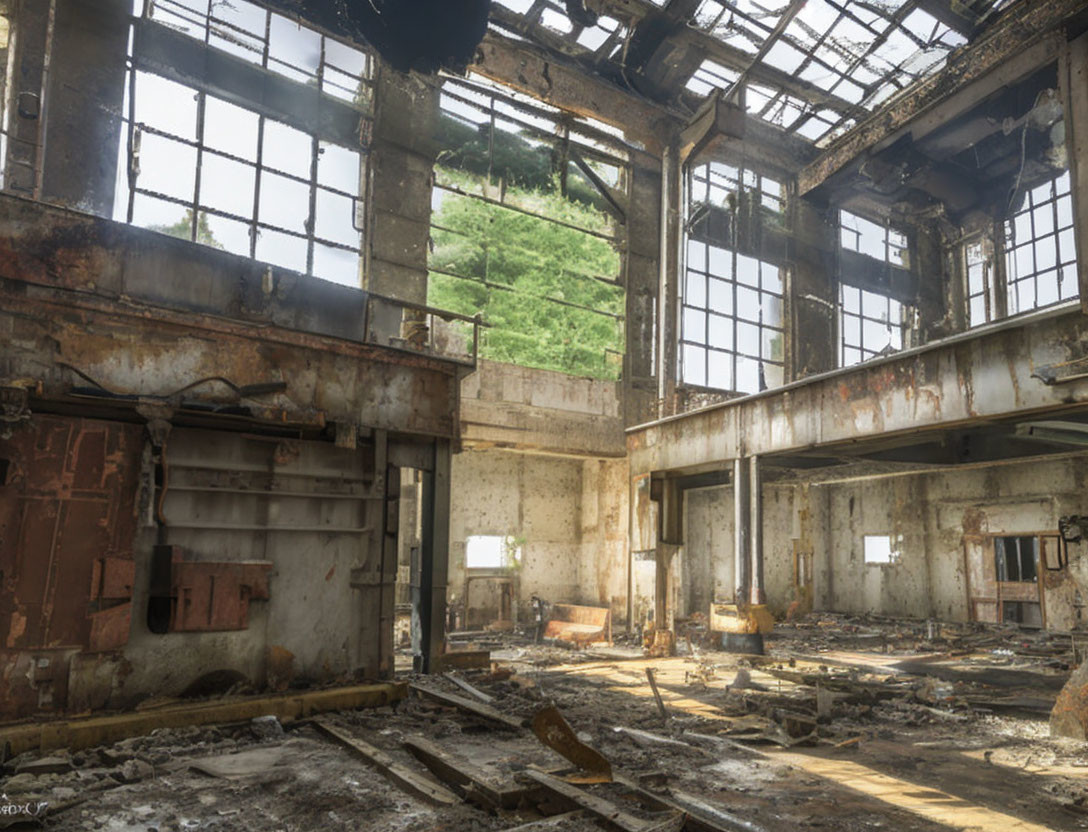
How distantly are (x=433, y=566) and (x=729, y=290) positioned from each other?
1402 centimetres

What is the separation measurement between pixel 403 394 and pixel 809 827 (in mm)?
5713

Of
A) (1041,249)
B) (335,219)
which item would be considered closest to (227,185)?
(335,219)

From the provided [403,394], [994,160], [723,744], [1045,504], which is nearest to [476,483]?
[403,394]

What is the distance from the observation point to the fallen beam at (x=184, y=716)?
226 inches

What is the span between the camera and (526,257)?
17.4 meters

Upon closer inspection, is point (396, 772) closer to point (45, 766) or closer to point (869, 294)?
point (45, 766)

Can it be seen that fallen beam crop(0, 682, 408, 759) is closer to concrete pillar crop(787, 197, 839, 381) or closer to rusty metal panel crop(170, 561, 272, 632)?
rusty metal panel crop(170, 561, 272, 632)

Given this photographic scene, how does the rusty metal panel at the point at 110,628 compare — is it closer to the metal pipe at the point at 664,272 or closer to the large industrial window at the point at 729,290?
the metal pipe at the point at 664,272

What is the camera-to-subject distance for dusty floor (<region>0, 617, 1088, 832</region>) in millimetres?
4750

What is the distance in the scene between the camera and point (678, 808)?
4.54 meters

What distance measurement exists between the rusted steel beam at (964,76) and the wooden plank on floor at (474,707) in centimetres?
1557

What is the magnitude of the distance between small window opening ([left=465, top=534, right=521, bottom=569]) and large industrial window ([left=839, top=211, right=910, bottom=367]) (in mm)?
11543

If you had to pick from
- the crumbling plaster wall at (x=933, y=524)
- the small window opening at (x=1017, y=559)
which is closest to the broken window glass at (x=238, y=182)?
the crumbling plaster wall at (x=933, y=524)

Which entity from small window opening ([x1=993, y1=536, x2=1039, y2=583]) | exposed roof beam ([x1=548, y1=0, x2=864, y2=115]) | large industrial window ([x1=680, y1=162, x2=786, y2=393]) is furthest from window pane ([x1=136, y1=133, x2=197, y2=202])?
small window opening ([x1=993, y1=536, x2=1039, y2=583])
